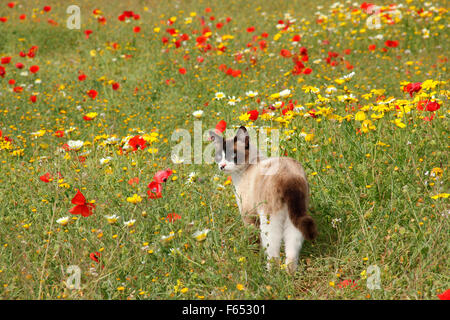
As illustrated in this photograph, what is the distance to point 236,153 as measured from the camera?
3.68 m

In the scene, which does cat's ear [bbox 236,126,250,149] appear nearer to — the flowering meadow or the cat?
the cat

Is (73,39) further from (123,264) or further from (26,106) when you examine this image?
(123,264)

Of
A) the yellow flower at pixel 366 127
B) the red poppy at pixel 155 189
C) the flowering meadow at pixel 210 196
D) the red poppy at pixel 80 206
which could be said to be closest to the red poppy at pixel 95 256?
the flowering meadow at pixel 210 196

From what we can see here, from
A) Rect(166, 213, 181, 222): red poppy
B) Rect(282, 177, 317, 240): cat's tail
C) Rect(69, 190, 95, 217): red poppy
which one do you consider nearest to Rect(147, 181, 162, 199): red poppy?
Rect(166, 213, 181, 222): red poppy

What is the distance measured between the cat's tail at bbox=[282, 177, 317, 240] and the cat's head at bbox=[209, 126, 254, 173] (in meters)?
0.60

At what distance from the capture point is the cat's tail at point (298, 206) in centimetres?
305

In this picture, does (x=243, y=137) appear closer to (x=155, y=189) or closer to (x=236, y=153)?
(x=236, y=153)

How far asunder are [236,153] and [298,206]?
792mm

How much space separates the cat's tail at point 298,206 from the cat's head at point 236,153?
1.96ft

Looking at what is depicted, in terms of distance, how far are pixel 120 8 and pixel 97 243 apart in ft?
32.6

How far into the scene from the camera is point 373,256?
316cm

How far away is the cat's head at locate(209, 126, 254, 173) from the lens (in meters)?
3.66

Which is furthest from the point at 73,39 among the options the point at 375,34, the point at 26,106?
the point at 375,34

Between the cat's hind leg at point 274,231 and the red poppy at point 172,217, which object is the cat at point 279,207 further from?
the red poppy at point 172,217
